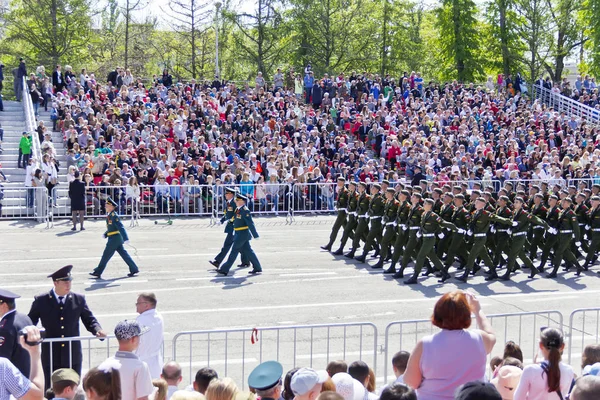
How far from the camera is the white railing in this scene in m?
34.5

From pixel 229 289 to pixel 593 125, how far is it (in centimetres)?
2367

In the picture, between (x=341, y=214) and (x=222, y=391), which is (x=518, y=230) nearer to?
(x=341, y=214)

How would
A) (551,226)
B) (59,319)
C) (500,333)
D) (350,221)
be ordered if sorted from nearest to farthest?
(59,319)
(500,333)
(551,226)
(350,221)

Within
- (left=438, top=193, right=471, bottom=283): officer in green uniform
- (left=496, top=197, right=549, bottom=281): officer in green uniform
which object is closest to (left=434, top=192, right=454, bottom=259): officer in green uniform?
(left=438, top=193, right=471, bottom=283): officer in green uniform

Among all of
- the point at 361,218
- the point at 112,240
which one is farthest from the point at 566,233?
the point at 112,240

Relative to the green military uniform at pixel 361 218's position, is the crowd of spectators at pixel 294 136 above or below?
above

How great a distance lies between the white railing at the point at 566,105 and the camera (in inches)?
1359

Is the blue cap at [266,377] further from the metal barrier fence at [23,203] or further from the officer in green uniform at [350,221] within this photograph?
the metal barrier fence at [23,203]

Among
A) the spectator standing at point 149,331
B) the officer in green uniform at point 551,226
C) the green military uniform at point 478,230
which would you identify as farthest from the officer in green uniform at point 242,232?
the spectator standing at point 149,331

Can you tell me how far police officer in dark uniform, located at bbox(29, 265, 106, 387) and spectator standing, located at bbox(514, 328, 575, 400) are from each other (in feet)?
13.3

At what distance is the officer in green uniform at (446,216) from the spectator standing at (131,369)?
10.1m

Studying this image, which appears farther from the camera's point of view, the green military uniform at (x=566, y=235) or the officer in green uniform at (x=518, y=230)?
the green military uniform at (x=566, y=235)

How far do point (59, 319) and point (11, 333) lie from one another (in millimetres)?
1335

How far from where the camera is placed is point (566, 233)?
51.7 feet
